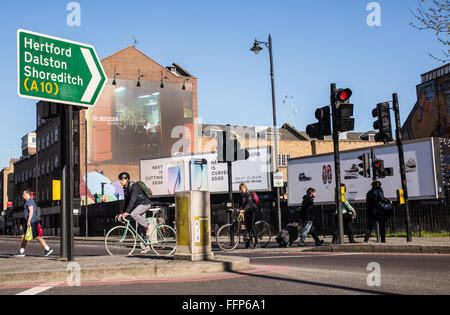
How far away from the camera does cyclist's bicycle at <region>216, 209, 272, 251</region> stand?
47.8 feet

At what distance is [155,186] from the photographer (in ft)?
144

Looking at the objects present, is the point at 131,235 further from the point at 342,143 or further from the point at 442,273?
the point at 342,143

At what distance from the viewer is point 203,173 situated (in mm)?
41281

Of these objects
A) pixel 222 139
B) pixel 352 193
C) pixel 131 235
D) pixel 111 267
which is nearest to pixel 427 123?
pixel 352 193

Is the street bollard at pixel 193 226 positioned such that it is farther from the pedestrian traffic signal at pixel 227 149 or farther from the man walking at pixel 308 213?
the man walking at pixel 308 213

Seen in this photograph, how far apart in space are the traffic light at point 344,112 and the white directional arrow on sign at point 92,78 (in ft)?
22.5

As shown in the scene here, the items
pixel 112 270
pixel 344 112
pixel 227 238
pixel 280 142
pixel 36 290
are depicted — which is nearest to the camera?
pixel 36 290

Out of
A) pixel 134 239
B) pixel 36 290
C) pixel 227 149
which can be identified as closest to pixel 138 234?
pixel 134 239

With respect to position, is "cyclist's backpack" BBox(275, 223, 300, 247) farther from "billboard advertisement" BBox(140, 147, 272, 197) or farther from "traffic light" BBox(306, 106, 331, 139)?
"billboard advertisement" BBox(140, 147, 272, 197)

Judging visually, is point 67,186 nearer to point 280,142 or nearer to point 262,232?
point 262,232

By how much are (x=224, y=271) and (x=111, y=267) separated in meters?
1.82

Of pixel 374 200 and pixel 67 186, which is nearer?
pixel 67 186

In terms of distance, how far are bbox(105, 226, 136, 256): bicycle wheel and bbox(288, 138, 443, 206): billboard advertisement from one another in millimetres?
14291

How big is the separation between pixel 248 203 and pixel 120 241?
461 centimetres
